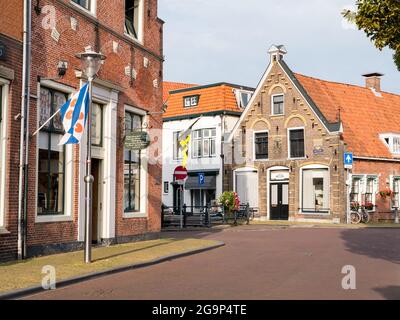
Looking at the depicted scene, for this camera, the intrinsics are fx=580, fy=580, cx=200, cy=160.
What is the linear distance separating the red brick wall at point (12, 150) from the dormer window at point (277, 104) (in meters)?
24.8

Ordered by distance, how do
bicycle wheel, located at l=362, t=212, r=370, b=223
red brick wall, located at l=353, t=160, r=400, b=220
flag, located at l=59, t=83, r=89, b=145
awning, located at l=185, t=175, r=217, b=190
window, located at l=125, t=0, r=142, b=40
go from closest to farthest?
flag, located at l=59, t=83, r=89, b=145, window, located at l=125, t=0, r=142, b=40, bicycle wheel, located at l=362, t=212, r=370, b=223, red brick wall, located at l=353, t=160, r=400, b=220, awning, located at l=185, t=175, r=217, b=190

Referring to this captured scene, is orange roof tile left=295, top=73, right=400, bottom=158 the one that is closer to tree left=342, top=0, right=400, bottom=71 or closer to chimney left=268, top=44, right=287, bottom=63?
chimney left=268, top=44, right=287, bottom=63

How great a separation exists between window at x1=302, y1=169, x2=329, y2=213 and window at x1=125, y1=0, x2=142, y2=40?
1786cm

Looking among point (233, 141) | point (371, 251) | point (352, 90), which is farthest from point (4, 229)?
point (352, 90)

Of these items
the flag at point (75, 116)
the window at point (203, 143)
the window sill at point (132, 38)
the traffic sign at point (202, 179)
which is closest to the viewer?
the flag at point (75, 116)

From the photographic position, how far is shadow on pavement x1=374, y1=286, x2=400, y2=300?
8.90 m

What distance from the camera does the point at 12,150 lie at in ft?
41.8

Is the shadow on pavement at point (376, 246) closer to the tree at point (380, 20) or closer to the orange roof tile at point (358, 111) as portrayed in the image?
the tree at point (380, 20)

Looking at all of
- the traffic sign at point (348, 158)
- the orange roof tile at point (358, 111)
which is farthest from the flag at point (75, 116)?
the orange roof tile at point (358, 111)

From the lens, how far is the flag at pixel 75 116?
505 inches

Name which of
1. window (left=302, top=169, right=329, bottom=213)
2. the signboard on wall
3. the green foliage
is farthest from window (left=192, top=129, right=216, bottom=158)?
the signboard on wall

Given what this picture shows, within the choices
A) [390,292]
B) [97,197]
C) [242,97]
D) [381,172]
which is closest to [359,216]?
[381,172]
